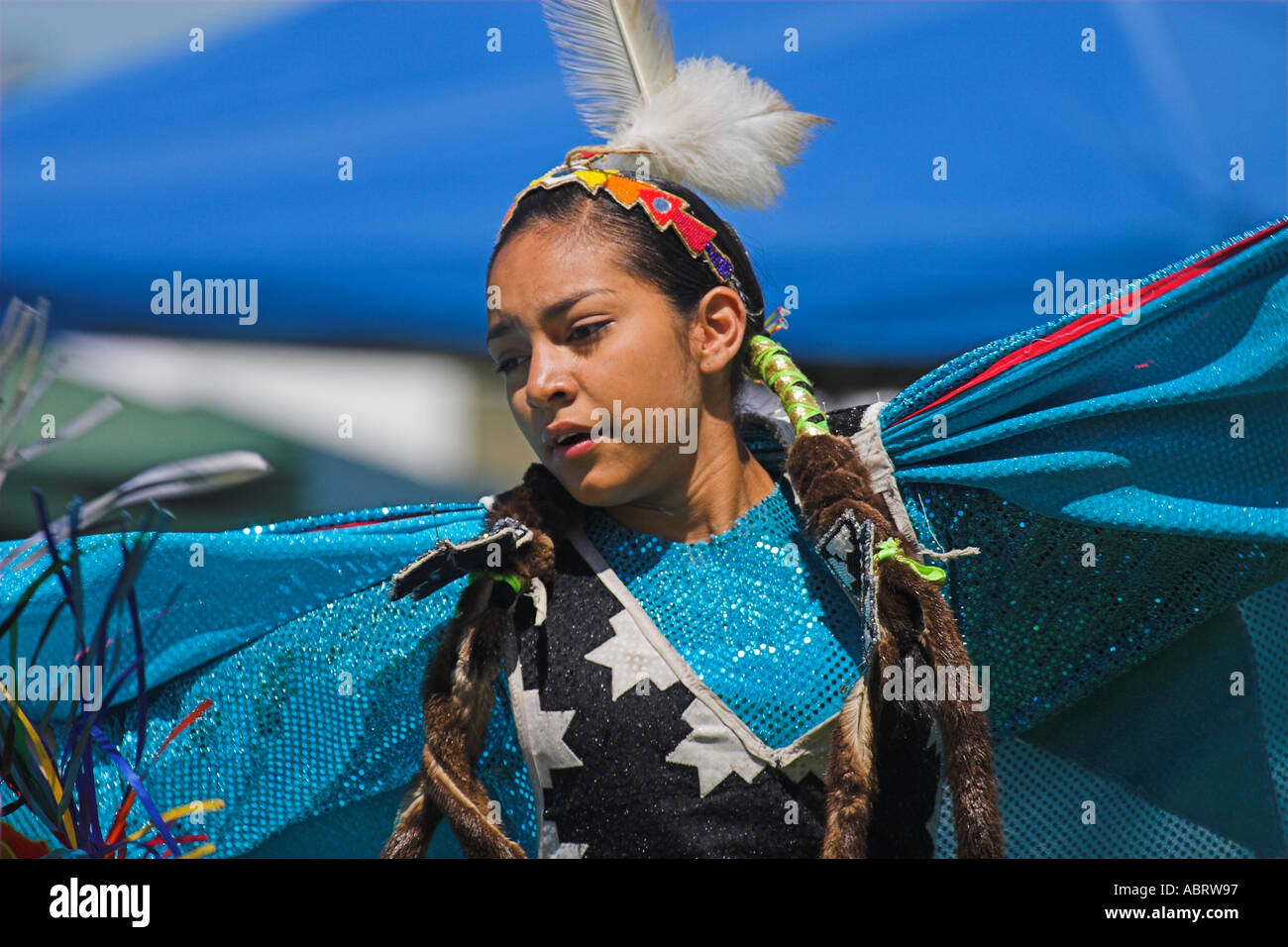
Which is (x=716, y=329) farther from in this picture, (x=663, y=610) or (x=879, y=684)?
(x=879, y=684)

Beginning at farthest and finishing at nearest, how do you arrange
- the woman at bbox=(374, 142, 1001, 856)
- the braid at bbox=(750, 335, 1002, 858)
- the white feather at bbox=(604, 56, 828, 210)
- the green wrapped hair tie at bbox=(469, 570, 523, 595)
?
1. the white feather at bbox=(604, 56, 828, 210)
2. the green wrapped hair tie at bbox=(469, 570, 523, 595)
3. the woman at bbox=(374, 142, 1001, 856)
4. the braid at bbox=(750, 335, 1002, 858)

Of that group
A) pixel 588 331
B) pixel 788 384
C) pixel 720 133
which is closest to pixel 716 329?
pixel 788 384

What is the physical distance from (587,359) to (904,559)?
20.1 inches

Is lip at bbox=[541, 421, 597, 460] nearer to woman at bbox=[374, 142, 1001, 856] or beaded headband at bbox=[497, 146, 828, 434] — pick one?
woman at bbox=[374, 142, 1001, 856]

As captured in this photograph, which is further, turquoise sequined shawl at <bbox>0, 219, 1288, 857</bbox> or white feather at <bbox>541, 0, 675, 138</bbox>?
white feather at <bbox>541, 0, 675, 138</bbox>

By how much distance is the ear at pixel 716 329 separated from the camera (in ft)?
6.30

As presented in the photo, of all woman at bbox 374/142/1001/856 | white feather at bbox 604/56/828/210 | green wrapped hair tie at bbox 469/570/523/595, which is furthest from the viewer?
white feather at bbox 604/56/828/210

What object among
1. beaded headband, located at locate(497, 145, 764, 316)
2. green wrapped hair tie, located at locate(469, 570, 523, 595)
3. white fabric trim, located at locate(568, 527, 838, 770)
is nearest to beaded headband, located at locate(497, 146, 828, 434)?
beaded headband, located at locate(497, 145, 764, 316)

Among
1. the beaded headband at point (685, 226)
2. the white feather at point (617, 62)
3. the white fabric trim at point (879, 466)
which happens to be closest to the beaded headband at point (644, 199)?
the beaded headband at point (685, 226)

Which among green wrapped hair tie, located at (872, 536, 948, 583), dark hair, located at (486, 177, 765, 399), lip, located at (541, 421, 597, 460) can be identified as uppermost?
dark hair, located at (486, 177, 765, 399)

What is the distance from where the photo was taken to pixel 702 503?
1941 mm

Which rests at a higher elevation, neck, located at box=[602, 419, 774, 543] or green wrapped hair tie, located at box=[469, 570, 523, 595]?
neck, located at box=[602, 419, 774, 543]

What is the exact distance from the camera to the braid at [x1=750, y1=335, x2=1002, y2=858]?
162 cm
